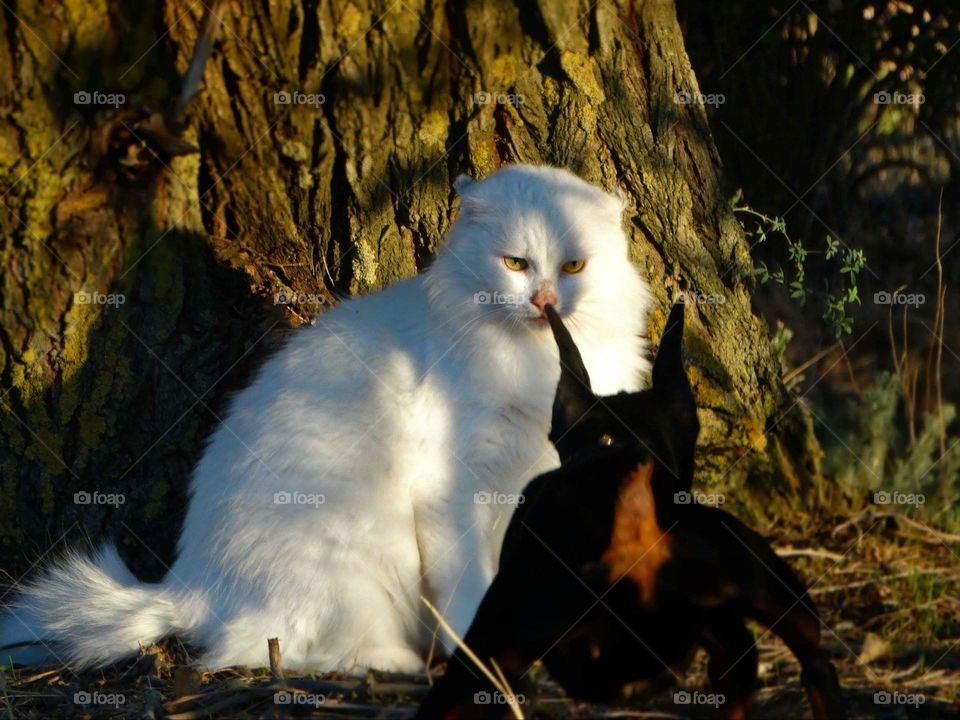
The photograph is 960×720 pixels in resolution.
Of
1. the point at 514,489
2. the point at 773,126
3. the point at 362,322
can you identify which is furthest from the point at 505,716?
the point at 773,126

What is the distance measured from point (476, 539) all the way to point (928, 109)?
4240 millimetres

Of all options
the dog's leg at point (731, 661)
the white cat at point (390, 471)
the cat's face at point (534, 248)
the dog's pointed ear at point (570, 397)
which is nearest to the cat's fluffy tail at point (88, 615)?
the white cat at point (390, 471)

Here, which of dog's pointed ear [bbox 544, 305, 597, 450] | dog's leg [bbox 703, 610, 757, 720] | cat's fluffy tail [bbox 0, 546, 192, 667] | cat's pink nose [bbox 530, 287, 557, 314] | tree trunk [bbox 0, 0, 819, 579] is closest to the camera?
dog's leg [bbox 703, 610, 757, 720]

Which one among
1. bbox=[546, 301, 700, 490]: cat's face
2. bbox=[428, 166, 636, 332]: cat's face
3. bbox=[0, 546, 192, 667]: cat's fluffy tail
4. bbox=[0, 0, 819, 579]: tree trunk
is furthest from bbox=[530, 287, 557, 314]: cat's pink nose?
bbox=[0, 546, 192, 667]: cat's fluffy tail

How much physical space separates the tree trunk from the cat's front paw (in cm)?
125

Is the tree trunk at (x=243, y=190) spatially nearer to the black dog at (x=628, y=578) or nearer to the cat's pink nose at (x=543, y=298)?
the cat's pink nose at (x=543, y=298)

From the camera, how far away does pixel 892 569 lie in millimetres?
4188

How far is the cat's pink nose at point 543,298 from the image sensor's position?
11.5ft

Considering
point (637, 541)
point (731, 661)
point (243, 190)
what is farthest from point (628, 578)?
point (243, 190)

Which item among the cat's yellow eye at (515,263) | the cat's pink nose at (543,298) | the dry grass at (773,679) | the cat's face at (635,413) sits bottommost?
the dry grass at (773,679)

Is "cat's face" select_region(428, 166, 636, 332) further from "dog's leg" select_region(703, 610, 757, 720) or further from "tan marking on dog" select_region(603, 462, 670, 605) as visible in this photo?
"dog's leg" select_region(703, 610, 757, 720)

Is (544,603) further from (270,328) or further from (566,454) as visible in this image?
(270,328)

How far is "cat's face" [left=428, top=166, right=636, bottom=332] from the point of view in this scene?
359 centimetres

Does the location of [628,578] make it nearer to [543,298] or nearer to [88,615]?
[543,298]
